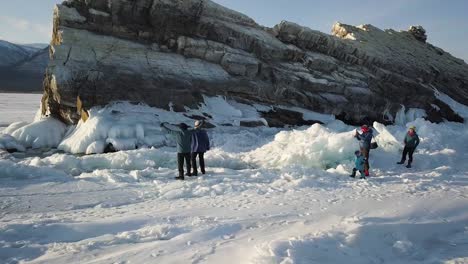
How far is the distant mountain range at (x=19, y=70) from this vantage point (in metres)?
82.2

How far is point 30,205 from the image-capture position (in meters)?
7.80

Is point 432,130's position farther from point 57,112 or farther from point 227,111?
point 57,112

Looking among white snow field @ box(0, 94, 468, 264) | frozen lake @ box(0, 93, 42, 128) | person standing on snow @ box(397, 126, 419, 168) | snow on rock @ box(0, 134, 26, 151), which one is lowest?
frozen lake @ box(0, 93, 42, 128)

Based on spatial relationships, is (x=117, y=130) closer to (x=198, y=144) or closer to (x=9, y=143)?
(x=9, y=143)

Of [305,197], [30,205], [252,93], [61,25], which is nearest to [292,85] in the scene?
[252,93]

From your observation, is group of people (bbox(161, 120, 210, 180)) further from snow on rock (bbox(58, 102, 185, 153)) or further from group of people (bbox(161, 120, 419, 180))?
snow on rock (bbox(58, 102, 185, 153))

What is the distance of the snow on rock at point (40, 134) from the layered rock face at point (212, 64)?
95 cm

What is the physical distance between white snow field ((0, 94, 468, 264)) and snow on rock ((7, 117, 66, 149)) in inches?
3.5

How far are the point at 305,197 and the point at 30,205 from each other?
5.82 meters

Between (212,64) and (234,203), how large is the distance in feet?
46.5

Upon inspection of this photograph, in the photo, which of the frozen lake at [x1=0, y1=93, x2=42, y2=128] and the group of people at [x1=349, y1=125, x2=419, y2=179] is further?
the frozen lake at [x1=0, y1=93, x2=42, y2=128]

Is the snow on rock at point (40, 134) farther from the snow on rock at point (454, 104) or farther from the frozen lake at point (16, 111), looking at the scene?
the snow on rock at point (454, 104)

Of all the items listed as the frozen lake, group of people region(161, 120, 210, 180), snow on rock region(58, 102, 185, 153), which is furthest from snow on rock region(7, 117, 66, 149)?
group of people region(161, 120, 210, 180)

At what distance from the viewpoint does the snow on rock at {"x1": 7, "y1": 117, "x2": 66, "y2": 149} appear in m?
15.2
